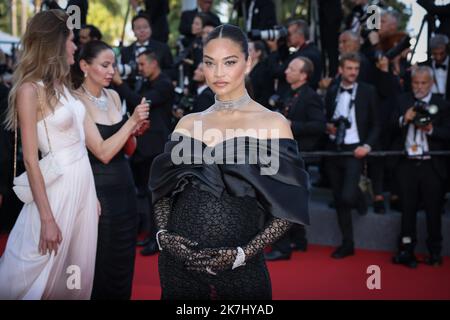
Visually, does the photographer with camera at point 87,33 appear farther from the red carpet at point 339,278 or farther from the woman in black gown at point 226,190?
the woman in black gown at point 226,190

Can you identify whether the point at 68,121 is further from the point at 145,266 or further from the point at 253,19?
the point at 253,19

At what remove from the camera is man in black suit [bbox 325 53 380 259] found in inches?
227

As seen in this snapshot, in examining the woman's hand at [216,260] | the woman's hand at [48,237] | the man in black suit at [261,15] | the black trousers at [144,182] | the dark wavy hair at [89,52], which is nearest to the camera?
the woman's hand at [216,260]

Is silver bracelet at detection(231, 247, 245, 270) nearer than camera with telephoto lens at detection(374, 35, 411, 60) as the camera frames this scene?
Yes

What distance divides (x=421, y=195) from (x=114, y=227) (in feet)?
9.48

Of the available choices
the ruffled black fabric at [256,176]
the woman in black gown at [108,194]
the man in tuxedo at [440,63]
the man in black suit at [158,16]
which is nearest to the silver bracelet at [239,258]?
the ruffled black fabric at [256,176]

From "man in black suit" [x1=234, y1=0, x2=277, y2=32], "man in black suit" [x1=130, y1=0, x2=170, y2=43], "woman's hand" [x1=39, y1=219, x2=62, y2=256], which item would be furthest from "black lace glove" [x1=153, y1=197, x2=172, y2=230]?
"man in black suit" [x1=130, y1=0, x2=170, y2=43]

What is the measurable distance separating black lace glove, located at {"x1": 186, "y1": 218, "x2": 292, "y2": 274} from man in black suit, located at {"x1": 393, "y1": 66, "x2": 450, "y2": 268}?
3.47 m

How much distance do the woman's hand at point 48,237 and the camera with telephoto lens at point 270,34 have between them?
446 cm

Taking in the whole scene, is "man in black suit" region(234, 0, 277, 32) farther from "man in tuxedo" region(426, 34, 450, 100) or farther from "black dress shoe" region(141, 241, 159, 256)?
"black dress shoe" region(141, 241, 159, 256)

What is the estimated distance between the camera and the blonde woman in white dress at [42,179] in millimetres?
3074

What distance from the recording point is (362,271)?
5328 millimetres

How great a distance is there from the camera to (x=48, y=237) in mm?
3047

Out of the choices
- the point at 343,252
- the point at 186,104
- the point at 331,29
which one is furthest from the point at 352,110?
the point at 331,29
